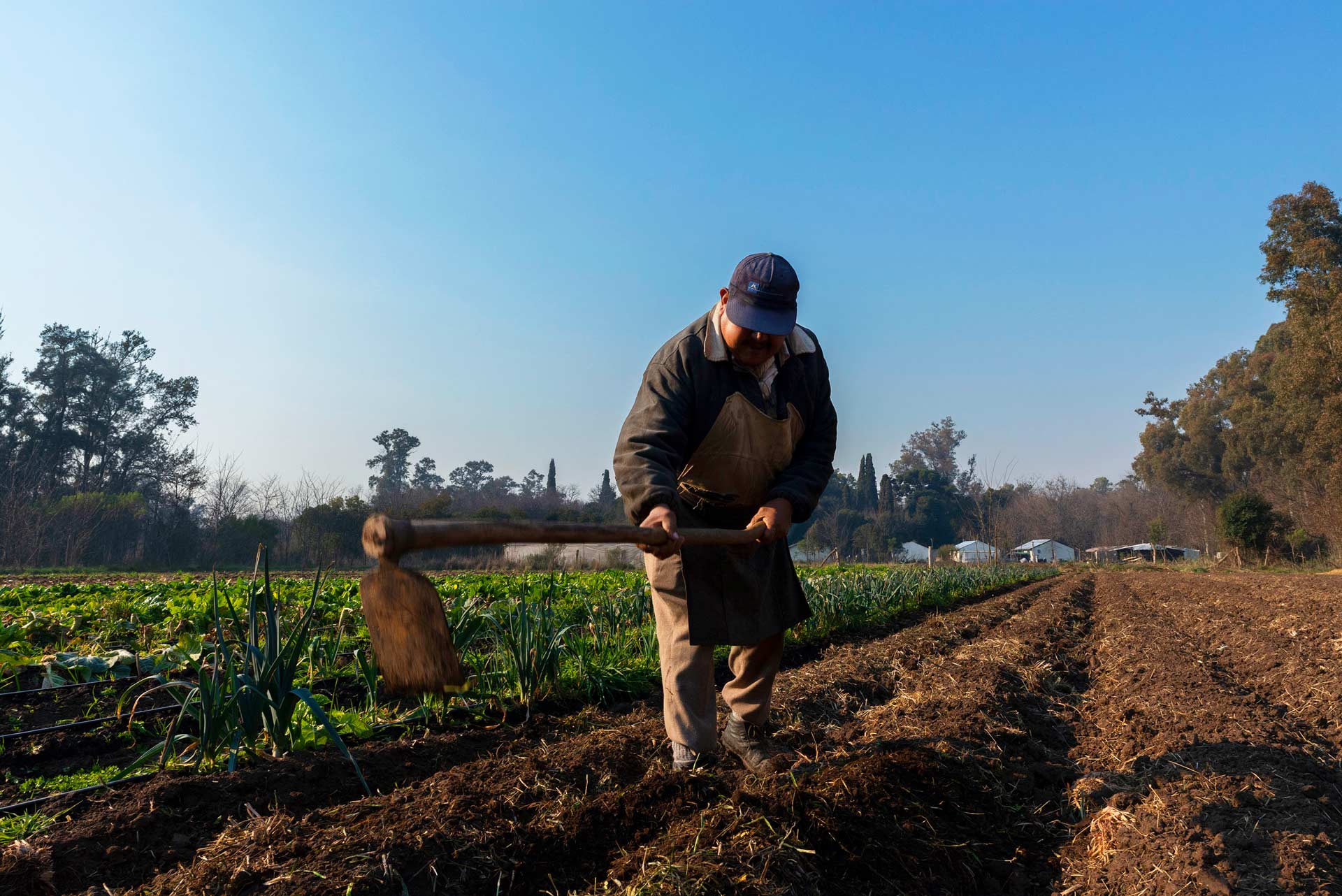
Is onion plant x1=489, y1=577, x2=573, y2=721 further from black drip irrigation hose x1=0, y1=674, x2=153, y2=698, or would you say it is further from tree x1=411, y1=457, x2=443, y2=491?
tree x1=411, y1=457, x2=443, y2=491

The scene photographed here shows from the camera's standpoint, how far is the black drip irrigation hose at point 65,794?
278 cm

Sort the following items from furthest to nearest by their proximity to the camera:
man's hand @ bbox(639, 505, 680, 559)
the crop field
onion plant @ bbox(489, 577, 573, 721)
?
onion plant @ bbox(489, 577, 573, 721), man's hand @ bbox(639, 505, 680, 559), the crop field

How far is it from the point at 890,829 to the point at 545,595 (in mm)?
3208

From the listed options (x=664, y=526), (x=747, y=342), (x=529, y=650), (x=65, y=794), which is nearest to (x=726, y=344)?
(x=747, y=342)

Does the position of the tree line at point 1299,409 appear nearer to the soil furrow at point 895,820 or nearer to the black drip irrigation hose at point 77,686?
the soil furrow at point 895,820

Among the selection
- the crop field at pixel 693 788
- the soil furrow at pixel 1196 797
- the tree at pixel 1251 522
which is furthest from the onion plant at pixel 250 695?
the tree at pixel 1251 522

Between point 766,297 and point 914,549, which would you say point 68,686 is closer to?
point 766,297

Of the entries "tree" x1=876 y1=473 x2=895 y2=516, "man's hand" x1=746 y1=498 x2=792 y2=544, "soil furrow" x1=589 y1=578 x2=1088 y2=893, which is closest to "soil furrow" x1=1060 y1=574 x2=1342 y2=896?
"soil furrow" x1=589 y1=578 x2=1088 y2=893

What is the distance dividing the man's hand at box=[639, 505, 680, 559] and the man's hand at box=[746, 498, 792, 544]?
0.40 m

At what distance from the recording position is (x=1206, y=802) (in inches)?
104

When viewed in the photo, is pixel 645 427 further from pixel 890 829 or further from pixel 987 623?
pixel 987 623

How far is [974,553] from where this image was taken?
35.2m


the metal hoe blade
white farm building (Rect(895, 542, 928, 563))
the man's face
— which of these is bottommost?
white farm building (Rect(895, 542, 928, 563))

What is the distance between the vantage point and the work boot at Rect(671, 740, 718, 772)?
2779 mm
